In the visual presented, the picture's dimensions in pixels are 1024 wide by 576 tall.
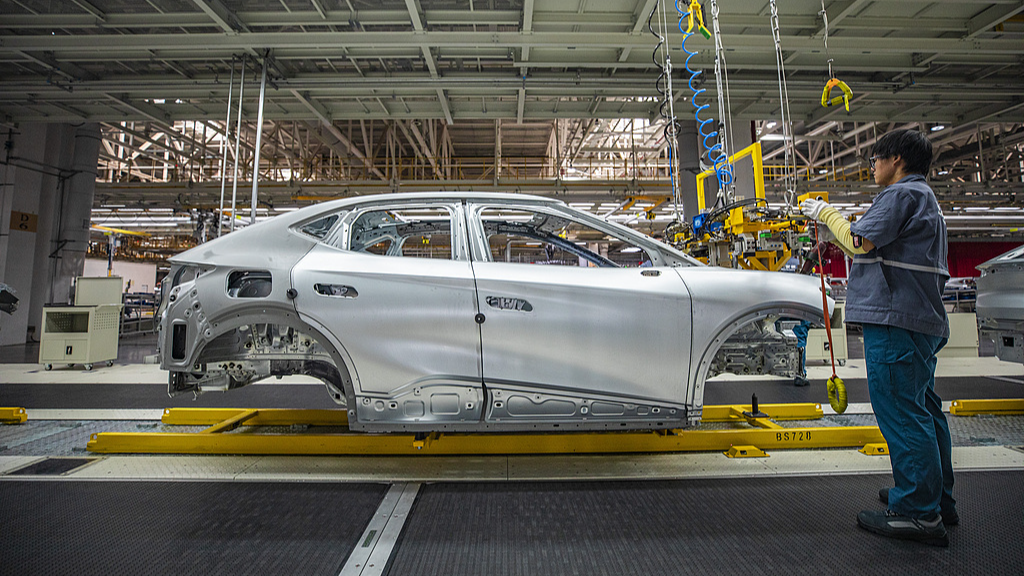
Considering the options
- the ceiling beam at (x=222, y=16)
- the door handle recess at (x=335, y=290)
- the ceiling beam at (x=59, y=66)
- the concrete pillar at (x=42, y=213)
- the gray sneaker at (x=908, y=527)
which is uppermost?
the ceiling beam at (x=59, y=66)

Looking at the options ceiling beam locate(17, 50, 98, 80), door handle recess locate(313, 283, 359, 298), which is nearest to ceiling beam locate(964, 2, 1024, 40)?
door handle recess locate(313, 283, 359, 298)

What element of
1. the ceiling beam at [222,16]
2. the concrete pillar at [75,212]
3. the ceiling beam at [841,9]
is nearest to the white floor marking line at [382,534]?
the ceiling beam at [222,16]

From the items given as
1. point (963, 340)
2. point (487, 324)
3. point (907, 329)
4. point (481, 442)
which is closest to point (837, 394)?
point (907, 329)

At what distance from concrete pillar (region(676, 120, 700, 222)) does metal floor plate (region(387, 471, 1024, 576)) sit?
6262 mm

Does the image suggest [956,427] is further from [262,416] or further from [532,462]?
[262,416]

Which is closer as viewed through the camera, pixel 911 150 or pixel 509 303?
pixel 911 150

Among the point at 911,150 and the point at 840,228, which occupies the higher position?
the point at 911,150

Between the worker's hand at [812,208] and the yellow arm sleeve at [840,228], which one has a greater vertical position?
the worker's hand at [812,208]

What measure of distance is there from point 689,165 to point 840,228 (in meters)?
6.92

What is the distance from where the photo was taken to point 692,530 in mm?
1853

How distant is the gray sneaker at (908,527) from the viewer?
1.71 meters

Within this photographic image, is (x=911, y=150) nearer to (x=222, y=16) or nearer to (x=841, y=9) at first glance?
(x=841, y=9)

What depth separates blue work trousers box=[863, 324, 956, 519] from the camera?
1.73 m

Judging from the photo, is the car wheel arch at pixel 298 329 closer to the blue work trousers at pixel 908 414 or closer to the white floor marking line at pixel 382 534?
the white floor marking line at pixel 382 534
